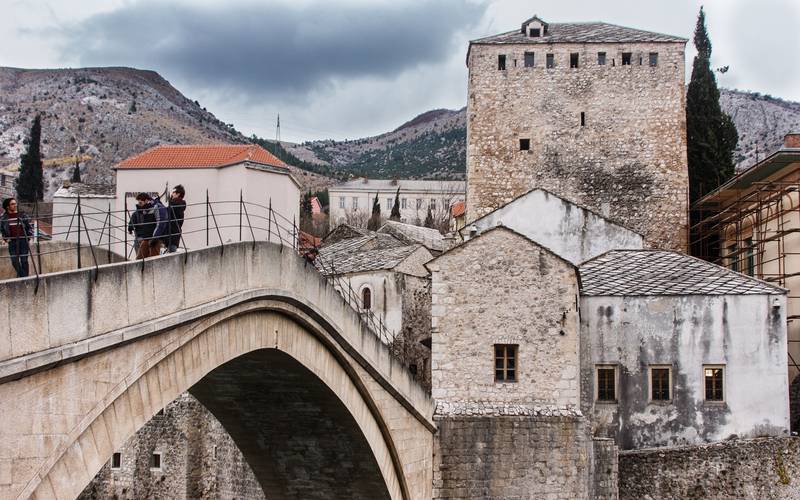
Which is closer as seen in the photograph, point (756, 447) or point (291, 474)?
point (291, 474)

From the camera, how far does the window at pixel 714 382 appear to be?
25.2 metres

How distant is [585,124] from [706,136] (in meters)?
6.73

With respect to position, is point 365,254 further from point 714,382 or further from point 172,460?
point 714,382

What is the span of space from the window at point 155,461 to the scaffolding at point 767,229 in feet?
66.6

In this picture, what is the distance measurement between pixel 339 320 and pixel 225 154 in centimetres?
2252

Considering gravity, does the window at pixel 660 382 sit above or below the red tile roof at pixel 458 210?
below

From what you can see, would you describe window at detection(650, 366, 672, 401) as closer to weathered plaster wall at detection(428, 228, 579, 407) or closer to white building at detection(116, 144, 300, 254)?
weathered plaster wall at detection(428, 228, 579, 407)

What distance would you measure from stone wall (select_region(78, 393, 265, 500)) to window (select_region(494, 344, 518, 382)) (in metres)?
11.8

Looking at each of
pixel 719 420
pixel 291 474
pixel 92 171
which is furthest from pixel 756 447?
pixel 92 171

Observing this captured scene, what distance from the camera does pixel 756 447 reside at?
79.8ft

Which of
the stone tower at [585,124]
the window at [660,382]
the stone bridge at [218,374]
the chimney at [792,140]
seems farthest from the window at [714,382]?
the stone tower at [585,124]

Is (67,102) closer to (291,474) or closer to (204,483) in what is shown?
(204,483)

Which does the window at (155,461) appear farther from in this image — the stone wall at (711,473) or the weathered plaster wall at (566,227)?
the stone wall at (711,473)

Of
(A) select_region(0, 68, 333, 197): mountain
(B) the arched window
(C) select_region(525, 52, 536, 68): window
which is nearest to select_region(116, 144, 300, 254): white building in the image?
(B) the arched window
